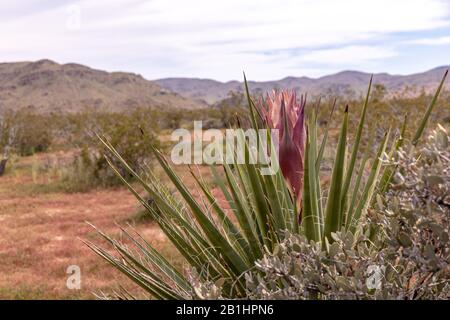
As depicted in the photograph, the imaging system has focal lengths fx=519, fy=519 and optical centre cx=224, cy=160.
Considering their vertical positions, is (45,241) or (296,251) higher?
(296,251)

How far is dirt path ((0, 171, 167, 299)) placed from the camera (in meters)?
7.50

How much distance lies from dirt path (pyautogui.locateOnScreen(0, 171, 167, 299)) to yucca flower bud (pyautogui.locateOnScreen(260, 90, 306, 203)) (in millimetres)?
4281

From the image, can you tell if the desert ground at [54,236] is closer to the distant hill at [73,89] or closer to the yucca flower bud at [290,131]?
the yucca flower bud at [290,131]

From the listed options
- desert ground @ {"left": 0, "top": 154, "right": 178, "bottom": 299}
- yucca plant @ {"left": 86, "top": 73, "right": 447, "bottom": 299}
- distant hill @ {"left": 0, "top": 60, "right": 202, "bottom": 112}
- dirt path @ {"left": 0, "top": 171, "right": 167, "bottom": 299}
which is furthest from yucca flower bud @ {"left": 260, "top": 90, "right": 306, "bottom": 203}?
distant hill @ {"left": 0, "top": 60, "right": 202, "bottom": 112}

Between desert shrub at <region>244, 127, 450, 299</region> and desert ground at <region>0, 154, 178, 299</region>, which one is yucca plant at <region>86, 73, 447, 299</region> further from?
desert ground at <region>0, 154, 178, 299</region>

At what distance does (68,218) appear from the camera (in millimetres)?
11617

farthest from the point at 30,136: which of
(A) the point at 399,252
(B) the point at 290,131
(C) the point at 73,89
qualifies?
(C) the point at 73,89

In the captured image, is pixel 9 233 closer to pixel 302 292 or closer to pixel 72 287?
pixel 72 287

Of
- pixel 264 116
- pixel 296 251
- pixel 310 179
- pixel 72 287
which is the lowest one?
pixel 72 287

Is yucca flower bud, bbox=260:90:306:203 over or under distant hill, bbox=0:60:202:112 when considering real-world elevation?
under

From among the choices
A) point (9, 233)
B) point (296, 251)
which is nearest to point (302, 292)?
point (296, 251)

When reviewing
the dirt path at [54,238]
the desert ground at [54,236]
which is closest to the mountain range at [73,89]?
the desert ground at [54,236]
